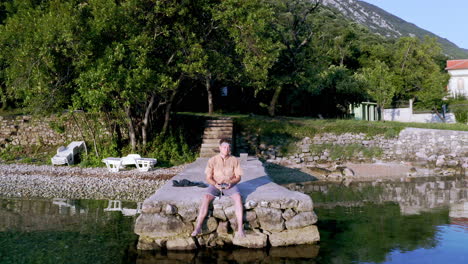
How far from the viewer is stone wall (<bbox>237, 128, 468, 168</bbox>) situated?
23531mm

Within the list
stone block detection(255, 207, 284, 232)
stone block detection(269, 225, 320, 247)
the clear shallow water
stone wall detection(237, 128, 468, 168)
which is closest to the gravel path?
the clear shallow water

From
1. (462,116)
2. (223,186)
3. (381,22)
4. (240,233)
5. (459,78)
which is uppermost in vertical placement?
(381,22)

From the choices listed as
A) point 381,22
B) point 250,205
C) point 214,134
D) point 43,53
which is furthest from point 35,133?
point 381,22

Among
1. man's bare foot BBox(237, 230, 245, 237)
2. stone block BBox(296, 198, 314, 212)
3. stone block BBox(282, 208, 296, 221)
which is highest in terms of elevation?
stone block BBox(296, 198, 314, 212)

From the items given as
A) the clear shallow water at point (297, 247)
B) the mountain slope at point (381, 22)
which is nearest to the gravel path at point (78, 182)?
the clear shallow water at point (297, 247)

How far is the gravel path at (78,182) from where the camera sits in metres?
14.2

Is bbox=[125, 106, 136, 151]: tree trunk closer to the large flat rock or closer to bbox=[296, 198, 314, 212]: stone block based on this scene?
the large flat rock

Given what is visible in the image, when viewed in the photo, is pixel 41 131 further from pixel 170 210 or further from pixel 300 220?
pixel 300 220

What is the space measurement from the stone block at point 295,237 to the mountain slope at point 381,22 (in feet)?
303

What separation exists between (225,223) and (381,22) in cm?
12671

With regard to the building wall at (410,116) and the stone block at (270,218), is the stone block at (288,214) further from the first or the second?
the building wall at (410,116)

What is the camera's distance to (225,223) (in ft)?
28.4

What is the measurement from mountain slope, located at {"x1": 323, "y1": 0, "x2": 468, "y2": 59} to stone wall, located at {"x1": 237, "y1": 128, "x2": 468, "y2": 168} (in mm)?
75072

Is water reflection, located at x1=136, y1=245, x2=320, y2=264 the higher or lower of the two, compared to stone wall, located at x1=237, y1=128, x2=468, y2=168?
lower
